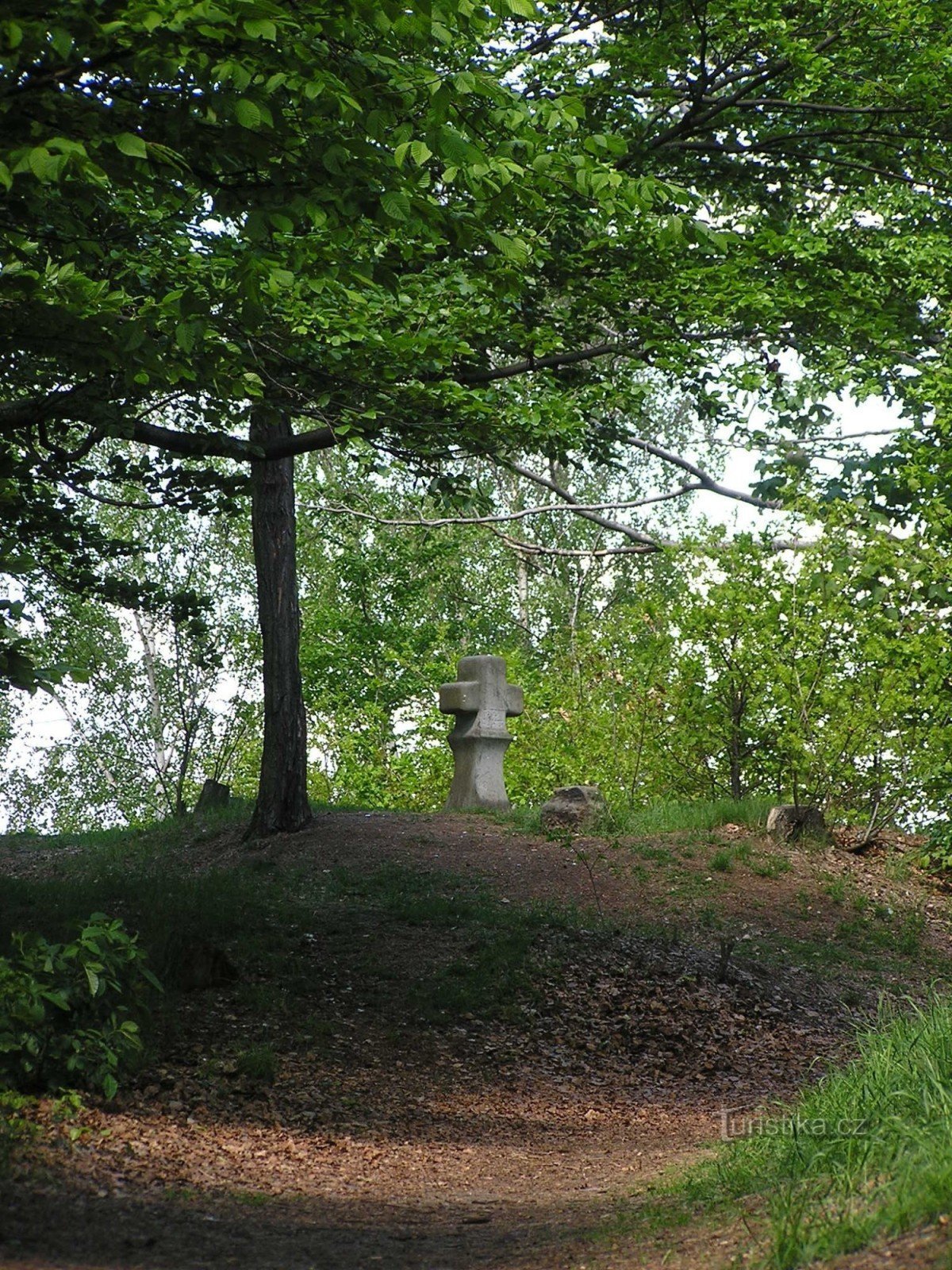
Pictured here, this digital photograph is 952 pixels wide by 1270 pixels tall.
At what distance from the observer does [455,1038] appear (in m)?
7.18

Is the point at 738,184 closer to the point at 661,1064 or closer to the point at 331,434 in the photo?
the point at 331,434

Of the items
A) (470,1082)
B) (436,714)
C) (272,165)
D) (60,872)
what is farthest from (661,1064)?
(436,714)

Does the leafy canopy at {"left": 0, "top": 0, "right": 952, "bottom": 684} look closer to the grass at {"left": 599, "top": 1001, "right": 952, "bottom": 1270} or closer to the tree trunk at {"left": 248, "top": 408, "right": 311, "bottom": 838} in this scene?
the tree trunk at {"left": 248, "top": 408, "right": 311, "bottom": 838}

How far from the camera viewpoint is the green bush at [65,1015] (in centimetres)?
503

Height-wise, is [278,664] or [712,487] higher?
[712,487]

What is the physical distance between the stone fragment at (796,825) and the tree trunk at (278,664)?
168 inches

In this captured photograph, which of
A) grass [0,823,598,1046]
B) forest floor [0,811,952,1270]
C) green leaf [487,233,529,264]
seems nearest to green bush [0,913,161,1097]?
forest floor [0,811,952,1270]

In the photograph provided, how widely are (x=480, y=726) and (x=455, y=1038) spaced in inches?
248

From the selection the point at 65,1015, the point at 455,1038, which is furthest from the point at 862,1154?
the point at 455,1038

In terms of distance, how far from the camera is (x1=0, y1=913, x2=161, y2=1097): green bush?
16.5 ft

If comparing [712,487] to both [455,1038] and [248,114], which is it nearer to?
[455,1038]

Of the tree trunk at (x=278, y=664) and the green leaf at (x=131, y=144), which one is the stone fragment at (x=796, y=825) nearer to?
the tree trunk at (x=278, y=664)

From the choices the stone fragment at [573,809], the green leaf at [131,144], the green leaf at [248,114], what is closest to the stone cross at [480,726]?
the stone fragment at [573,809]

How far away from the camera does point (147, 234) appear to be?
8.11 m
